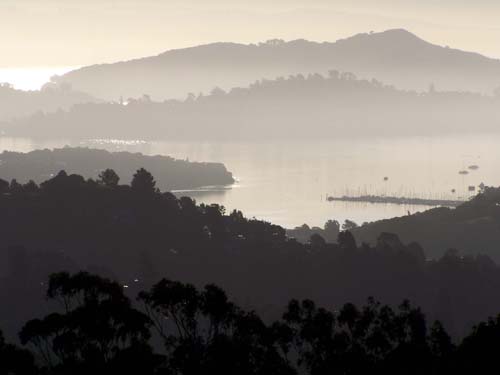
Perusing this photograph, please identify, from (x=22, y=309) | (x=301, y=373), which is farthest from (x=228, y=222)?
(x=301, y=373)

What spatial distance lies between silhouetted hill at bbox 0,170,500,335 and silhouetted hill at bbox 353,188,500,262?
15171mm

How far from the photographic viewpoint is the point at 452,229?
433 ft

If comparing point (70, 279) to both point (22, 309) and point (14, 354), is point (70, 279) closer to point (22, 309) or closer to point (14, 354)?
point (14, 354)

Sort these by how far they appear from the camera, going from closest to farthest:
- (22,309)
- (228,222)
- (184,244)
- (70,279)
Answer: (70,279)
(22,309)
(184,244)
(228,222)

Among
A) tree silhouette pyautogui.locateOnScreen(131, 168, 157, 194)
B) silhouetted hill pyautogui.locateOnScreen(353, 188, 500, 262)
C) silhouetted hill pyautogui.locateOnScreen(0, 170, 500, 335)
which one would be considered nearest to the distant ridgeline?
silhouetted hill pyautogui.locateOnScreen(353, 188, 500, 262)

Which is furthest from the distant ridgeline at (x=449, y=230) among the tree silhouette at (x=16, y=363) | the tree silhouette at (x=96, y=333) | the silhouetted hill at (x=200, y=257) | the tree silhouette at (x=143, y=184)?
the tree silhouette at (x=16, y=363)

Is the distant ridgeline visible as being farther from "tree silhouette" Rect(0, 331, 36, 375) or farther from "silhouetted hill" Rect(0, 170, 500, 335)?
"tree silhouette" Rect(0, 331, 36, 375)

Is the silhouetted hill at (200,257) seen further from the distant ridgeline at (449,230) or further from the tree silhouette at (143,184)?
the distant ridgeline at (449,230)

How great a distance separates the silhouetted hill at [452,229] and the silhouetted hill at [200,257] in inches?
597

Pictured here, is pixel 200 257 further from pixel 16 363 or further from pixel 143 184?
pixel 16 363

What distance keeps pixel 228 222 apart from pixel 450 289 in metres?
21.4

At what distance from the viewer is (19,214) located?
343 ft

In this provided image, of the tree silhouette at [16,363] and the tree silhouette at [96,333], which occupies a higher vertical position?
the tree silhouette at [96,333]

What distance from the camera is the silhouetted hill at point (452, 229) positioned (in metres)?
127
